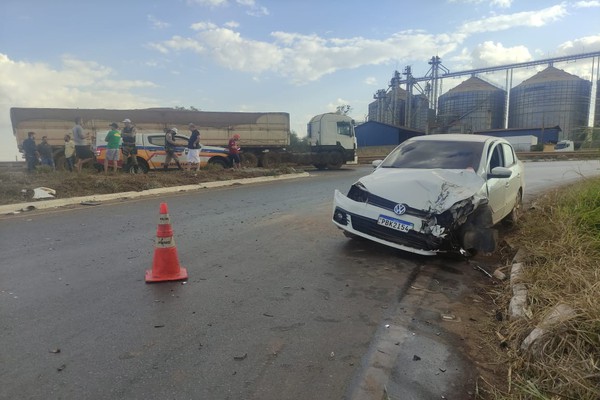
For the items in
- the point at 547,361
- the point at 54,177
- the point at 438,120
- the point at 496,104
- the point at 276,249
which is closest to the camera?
the point at 547,361

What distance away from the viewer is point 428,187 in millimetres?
5316

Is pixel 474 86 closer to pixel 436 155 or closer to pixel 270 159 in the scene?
pixel 270 159

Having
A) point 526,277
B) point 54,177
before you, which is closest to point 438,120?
point 54,177

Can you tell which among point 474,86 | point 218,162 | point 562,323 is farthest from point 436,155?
point 474,86

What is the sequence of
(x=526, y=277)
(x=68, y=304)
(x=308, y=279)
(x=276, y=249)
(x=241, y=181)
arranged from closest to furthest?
(x=68, y=304), (x=526, y=277), (x=308, y=279), (x=276, y=249), (x=241, y=181)

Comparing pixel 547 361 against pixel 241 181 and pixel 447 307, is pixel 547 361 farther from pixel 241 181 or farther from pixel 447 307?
pixel 241 181

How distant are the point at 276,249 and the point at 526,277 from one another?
3.11 m

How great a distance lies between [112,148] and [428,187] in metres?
12.1

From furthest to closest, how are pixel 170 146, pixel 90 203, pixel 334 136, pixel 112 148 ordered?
1. pixel 334 136
2. pixel 170 146
3. pixel 112 148
4. pixel 90 203

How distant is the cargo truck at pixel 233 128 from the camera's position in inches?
797

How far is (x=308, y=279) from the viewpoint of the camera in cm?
465

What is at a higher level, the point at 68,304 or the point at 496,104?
the point at 496,104

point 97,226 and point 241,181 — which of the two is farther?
point 241,181

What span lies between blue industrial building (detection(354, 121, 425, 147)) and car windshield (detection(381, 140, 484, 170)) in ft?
165
